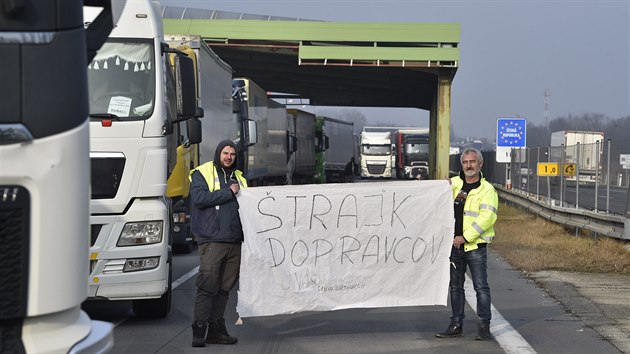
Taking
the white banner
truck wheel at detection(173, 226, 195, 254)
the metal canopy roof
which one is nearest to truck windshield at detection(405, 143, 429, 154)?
the metal canopy roof

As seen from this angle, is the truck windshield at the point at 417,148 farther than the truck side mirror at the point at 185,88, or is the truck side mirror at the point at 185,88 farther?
the truck windshield at the point at 417,148

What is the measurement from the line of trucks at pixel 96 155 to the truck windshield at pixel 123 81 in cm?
1

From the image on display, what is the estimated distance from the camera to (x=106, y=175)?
11125 millimetres

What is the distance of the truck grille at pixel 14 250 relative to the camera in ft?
14.9

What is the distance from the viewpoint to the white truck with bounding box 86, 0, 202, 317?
432 inches

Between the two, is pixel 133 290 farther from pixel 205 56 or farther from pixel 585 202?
pixel 585 202

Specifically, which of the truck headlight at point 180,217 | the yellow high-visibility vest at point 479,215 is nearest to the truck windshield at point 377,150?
the truck headlight at point 180,217

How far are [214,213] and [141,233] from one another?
1.27 metres

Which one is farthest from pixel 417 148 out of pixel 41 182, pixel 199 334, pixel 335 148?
pixel 41 182

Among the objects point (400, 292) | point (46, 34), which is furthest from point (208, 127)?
point (46, 34)

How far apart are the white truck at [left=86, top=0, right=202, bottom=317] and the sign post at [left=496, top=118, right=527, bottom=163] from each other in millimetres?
29892

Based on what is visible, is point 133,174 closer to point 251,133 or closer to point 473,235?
point 473,235

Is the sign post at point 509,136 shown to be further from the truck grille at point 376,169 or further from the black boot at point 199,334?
the truck grille at point 376,169

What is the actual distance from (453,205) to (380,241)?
2.69ft
